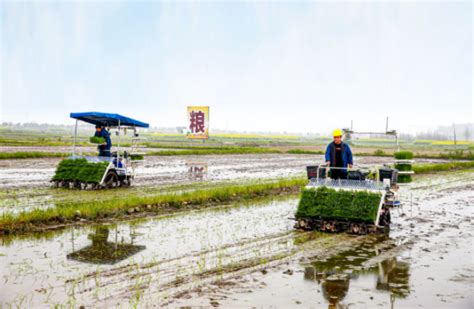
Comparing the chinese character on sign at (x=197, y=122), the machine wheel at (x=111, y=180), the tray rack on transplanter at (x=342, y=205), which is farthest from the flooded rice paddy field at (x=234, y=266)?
the chinese character on sign at (x=197, y=122)

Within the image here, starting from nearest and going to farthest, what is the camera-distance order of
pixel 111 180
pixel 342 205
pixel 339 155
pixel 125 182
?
1. pixel 342 205
2. pixel 339 155
3. pixel 111 180
4. pixel 125 182

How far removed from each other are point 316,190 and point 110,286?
6043mm

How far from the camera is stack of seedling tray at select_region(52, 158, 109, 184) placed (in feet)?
60.2

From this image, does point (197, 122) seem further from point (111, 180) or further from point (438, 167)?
point (111, 180)

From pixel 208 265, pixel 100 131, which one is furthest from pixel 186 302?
pixel 100 131

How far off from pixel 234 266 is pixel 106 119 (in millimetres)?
11845

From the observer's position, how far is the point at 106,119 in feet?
62.4

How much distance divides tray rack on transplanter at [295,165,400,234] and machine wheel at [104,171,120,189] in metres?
8.80

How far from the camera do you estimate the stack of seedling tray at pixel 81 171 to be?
18359mm

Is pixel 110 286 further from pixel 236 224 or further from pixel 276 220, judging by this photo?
pixel 276 220

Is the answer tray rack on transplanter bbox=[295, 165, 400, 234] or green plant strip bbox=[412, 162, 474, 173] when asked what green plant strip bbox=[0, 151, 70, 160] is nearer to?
green plant strip bbox=[412, 162, 474, 173]

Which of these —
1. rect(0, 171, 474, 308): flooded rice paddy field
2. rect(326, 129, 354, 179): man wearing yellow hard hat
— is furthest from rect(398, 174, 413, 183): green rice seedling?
rect(326, 129, 354, 179): man wearing yellow hard hat

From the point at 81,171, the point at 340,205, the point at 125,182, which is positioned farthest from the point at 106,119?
the point at 340,205

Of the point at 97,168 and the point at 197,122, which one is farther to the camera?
the point at 197,122
